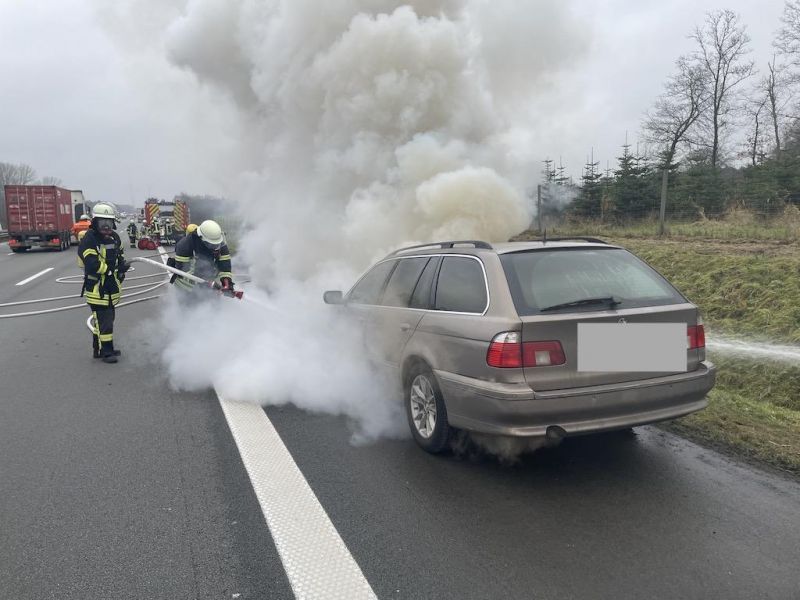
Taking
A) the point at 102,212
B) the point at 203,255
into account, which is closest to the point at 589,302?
the point at 203,255

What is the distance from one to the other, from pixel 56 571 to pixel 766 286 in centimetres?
749

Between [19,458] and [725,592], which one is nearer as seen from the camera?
[725,592]

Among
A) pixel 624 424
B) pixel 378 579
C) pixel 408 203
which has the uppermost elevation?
pixel 408 203

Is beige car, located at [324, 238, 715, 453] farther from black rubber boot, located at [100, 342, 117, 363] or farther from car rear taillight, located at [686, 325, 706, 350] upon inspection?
black rubber boot, located at [100, 342, 117, 363]

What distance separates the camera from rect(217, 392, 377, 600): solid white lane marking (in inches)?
101

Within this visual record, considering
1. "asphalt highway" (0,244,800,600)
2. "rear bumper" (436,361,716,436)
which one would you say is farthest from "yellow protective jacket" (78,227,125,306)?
"rear bumper" (436,361,716,436)

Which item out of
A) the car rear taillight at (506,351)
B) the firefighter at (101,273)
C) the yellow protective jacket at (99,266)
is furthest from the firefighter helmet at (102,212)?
the car rear taillight at (506,351)

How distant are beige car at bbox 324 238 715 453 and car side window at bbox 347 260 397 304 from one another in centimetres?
85

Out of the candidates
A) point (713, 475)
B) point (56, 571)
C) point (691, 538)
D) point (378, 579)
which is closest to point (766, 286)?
point (713, 475)

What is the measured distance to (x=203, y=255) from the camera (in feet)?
23.7

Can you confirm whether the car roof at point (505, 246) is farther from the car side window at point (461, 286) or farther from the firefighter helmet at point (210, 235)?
the firefighter helmet at point (210, 235)

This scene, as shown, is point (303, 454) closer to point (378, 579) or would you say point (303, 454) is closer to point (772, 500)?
point (378, 579)

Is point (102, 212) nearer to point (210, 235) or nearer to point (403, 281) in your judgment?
point (210, 235)

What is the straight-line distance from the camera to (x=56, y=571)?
2707mm
